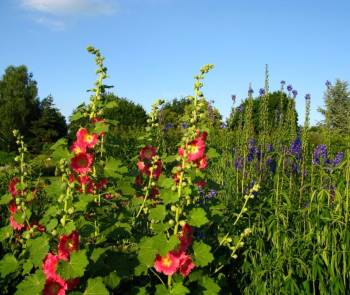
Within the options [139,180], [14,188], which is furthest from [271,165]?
[14,188]

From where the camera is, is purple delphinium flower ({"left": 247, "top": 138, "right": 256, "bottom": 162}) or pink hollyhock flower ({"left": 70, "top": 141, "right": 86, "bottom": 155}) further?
purple delphinium flower ({"left": 247, "top": 138, "right": 256, "bottom": 162})

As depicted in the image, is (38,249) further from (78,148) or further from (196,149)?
(196,149)

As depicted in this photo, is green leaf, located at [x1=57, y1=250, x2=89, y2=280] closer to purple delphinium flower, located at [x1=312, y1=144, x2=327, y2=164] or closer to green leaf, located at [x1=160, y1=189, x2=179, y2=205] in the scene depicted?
green leaf, located at [x1=160, y1=189, x2=179, y2=205]

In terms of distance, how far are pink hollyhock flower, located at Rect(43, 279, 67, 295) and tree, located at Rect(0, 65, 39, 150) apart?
31.8m

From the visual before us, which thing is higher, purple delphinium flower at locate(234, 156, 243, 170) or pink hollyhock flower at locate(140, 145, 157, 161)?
purple delphinium flower at locate(234, 156, 243, 170)

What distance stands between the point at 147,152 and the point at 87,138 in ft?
2.00

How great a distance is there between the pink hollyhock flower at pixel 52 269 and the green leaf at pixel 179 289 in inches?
24.4

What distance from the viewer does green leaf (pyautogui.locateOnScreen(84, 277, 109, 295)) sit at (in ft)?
8.07

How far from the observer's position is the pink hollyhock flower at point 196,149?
2918 mm

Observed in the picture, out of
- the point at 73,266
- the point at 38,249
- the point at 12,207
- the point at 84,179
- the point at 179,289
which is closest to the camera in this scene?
the point at 73,266

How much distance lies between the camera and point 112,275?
8.68 ft

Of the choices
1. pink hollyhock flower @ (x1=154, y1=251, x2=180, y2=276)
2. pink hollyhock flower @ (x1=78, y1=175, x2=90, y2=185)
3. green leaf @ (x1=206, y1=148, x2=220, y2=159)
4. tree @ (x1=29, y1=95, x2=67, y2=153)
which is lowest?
pink hollyhock flower @ (x1=154, y1=251, x2=180, y2=276)

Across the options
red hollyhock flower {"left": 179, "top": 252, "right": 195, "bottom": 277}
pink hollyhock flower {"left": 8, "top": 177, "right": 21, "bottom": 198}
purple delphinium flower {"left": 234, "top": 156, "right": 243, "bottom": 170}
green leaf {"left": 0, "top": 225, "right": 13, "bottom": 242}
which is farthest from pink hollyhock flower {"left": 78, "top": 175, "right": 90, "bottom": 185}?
purple delphinium flower {"left": 234, "top": 156, "right": 243, "bottom": 170}

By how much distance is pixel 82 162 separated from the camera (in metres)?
2.83
